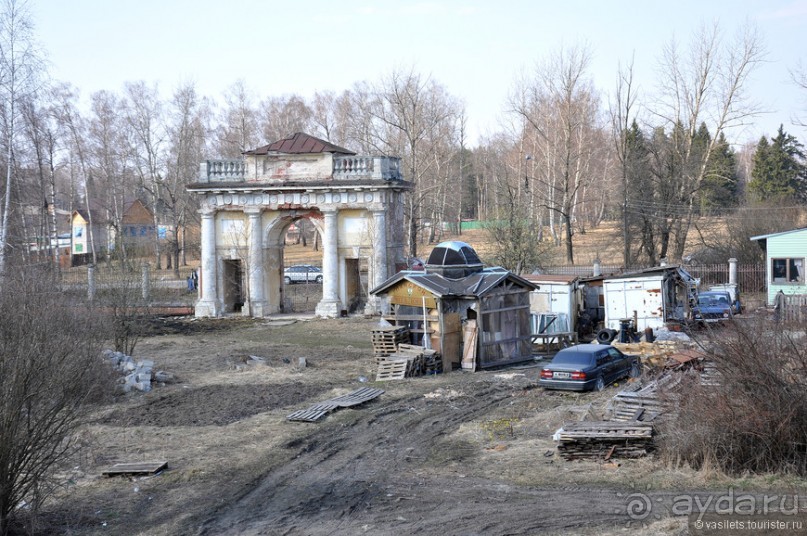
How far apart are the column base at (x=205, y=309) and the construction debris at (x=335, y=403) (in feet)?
62.1

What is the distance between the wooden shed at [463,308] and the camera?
25031 mm

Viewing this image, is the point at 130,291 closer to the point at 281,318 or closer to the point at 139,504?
the point at 281,318

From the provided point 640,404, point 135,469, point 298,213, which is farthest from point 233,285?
point 640,404

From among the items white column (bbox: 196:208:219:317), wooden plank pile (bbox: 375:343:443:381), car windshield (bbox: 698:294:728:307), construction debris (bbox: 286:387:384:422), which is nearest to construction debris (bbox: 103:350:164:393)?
construction debris (bbox: 286:387:384:422)

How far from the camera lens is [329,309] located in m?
37.7

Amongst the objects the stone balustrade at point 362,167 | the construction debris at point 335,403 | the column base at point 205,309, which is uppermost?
the stone balustrade at point 362,167

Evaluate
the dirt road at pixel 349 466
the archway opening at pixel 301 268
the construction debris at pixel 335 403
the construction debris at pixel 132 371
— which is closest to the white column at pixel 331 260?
the archway opening at pixel 301 268

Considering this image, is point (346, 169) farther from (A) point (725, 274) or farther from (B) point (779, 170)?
(B) point (779, 170)

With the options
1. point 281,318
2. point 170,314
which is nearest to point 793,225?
point 281,318

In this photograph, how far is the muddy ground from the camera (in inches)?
463

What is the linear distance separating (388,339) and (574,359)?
255 inches

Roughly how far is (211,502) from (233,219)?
1087 inches

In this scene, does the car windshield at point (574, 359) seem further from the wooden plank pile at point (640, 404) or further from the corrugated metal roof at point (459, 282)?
the corrugated metal roof at point (459, 282)

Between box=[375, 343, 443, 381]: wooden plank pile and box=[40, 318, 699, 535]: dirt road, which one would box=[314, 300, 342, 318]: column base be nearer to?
box=[375, 343, 443, 381]: wooden plank pile
